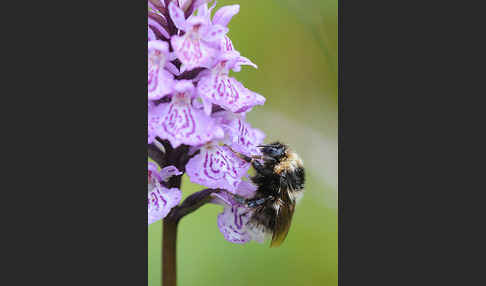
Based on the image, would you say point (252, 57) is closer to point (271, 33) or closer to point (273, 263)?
point (271, 33)

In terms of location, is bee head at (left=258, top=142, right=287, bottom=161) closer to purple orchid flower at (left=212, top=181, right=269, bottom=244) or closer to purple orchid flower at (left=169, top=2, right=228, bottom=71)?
purple orchid flower at (left=212, top=181, right=269, bottom=244)

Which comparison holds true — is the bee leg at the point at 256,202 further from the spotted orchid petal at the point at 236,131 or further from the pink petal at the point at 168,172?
the pink petal at the point at 168,172

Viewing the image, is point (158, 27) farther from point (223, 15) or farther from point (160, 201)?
point (160, 201)

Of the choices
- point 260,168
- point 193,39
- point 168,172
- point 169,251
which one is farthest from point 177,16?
point 169,251

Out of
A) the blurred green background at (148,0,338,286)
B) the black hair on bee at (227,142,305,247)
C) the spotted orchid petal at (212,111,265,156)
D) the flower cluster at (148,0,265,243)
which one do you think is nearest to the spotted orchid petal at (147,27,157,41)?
the flower cluster at (148,0,265,243)

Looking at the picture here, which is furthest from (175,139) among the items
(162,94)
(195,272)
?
(195,272)

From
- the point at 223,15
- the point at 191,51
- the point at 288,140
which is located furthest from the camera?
the point at 288,140
